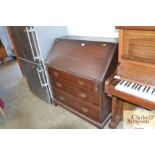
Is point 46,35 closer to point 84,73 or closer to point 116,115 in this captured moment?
point 84,73

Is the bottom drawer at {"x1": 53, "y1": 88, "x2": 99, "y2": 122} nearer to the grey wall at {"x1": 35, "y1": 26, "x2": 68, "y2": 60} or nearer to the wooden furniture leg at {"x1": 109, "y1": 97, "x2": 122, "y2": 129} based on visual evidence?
the wooden furniture leg at {"x1": 109, "y1": 97, "x2": 122, "y2": 129}

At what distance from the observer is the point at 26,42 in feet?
6.89

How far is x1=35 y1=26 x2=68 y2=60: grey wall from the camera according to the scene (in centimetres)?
197

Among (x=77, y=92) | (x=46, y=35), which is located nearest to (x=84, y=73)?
(x=77, y=92)

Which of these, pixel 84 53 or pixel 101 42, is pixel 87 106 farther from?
pixel 101 42

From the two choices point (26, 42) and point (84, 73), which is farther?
Result: point (26, 42)

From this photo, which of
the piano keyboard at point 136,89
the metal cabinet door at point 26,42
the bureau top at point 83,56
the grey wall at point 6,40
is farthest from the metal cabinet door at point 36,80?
the grey wall at point 6,40

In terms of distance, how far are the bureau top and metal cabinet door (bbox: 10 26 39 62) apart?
256 millimetres

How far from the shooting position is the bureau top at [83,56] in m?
1.61

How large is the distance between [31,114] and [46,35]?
4.07 feet

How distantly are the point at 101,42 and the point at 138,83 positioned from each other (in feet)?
2.10

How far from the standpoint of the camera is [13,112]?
243 centimetres
